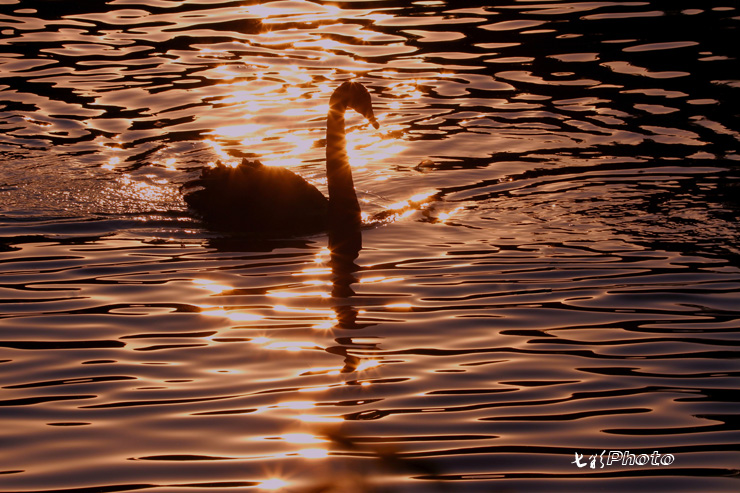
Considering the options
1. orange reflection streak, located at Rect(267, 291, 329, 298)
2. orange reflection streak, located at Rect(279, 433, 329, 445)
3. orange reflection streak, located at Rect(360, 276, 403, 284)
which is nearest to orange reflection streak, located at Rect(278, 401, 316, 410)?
orange reflection streak, located at Rect(279, 433, 329, 445)

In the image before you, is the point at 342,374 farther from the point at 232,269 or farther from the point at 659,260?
the point at 659,260

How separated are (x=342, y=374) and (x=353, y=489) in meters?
2.11

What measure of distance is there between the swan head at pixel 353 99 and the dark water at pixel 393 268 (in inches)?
43.2

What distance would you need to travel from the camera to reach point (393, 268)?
912 cm

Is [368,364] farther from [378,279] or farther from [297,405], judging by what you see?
[378,279]

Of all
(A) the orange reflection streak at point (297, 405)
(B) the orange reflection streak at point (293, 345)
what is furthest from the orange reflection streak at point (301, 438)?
(B) the orange reflection streak at point (293, 345)

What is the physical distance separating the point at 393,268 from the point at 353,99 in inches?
97.3

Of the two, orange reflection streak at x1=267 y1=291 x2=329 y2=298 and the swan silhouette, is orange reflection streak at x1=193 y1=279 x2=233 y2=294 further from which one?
the swan silhouette

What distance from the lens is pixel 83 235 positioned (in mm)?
10219

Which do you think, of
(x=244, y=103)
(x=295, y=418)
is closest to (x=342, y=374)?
(x=295, y=418)

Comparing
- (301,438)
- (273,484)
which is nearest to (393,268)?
(301,438)

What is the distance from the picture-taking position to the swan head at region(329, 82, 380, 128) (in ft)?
35.4

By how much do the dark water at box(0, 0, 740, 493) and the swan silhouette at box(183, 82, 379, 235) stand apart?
11.9 inches

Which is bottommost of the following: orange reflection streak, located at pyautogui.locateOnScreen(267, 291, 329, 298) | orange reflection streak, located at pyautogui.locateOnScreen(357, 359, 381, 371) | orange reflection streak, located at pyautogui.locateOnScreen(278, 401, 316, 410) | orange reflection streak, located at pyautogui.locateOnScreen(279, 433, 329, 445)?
orange reflection streak, located at pyautogui.locateOnScreen(267, 291, 329, 298)
